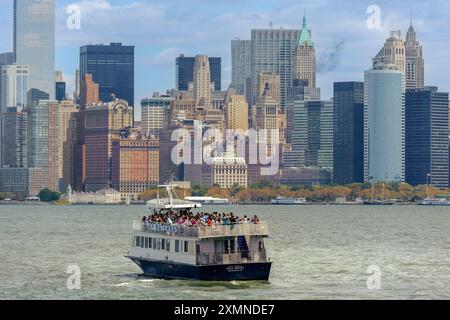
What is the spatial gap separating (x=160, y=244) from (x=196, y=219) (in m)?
2.69

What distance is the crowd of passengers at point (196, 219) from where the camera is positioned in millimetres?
63469

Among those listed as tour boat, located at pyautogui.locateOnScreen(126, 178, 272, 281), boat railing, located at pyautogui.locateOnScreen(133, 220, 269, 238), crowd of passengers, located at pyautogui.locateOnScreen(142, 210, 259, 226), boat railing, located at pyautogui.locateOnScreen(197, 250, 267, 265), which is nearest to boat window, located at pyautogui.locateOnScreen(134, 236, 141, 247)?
crowd of passengers, located at pyautogui.locateOnScreen(142, 210, 259, 226)

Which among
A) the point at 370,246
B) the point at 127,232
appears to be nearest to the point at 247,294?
the point at 370,246

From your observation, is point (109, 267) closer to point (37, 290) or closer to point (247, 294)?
point (37, 290)

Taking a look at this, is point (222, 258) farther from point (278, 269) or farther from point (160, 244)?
point (278, 269)

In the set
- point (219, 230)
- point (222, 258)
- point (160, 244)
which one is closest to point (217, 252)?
point (222, 258)

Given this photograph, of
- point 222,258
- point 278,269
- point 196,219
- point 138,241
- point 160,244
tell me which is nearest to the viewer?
point 222,258

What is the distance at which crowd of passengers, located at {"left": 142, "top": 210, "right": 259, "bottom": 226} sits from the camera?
63.5 m

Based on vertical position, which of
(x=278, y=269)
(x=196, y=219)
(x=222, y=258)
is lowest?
(x=278, y=269)

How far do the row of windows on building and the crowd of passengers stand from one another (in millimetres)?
845

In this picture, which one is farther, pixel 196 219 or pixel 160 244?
pixel 160 244

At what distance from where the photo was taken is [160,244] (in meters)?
66.2

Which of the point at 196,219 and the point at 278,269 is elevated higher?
the point at 196,219

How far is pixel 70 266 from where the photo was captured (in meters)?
78.7
